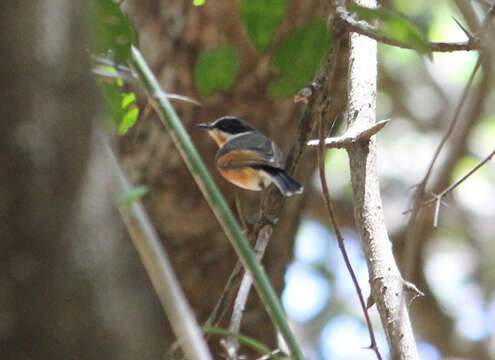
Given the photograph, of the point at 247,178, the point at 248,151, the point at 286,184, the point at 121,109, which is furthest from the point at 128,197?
the point at 248,151

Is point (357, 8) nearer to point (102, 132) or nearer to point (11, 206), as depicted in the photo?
point (102, 132)

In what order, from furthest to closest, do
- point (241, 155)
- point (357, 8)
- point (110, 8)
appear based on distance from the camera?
1. point (241, 155)
2. point (110, 8)
3. point (357, 8)

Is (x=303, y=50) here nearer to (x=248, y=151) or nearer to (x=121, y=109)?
(x=121, y=109)

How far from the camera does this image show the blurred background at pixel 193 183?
0.80 metres

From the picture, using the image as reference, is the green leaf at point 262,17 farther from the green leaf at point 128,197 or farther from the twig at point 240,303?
the twig at point 240,303

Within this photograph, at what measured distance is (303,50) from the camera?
1.27 m

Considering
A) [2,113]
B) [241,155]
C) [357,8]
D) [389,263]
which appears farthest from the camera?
[241,155]

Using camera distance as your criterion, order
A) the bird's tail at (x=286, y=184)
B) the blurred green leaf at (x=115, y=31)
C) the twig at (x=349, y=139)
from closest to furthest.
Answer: the blurred green leaf at (x=115, y=31) → the twig at (x=349, y=139) → the bird's tail at (x=286, y=184)

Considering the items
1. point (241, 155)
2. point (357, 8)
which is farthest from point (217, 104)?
point (357, 8)

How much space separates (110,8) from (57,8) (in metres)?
0.63

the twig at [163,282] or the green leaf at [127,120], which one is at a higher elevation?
the twig at [163,282]

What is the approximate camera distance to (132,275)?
845 millimetres

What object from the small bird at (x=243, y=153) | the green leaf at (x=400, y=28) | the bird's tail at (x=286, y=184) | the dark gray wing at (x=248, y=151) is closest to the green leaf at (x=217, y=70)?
the green leaf at (x=400, y=28)

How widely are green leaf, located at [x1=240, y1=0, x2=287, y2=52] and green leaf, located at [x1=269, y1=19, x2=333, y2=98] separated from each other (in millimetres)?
55
